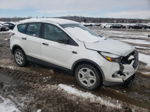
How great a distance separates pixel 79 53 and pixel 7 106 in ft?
6.94

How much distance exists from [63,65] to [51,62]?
48cm

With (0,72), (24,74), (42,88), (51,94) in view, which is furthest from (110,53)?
(0,72)

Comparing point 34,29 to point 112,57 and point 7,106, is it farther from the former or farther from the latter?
point 112,57

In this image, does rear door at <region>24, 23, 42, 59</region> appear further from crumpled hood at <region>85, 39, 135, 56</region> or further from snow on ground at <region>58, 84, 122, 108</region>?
crumpled hood at <region>85, 39, 135, 56</region>

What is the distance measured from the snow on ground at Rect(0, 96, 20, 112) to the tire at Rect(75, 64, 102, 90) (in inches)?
70.1

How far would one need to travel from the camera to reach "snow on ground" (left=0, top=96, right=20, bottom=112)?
128 inches

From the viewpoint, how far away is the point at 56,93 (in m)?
4.02

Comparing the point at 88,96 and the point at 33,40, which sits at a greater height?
the point at 33,40

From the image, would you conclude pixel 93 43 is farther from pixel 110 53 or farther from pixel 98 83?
pixel 98 83

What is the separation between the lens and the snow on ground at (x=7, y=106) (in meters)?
3.25

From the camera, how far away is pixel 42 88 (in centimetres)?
429

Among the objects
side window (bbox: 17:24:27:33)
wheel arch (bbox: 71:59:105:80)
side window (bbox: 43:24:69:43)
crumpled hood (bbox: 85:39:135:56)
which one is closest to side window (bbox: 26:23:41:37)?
side window (bbox: 17:24:27:33)

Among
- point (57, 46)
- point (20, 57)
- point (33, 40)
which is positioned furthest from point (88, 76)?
point (20, 57)

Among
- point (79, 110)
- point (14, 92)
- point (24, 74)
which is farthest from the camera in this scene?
point (24, 74)
